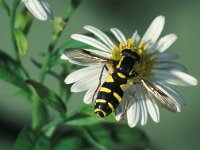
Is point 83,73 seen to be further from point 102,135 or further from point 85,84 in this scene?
point 102,135

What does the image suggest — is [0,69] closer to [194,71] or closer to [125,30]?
[125,30]

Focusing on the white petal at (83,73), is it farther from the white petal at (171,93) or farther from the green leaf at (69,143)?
the green leaf at (69,143)

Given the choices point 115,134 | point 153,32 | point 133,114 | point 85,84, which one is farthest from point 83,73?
point 115,134

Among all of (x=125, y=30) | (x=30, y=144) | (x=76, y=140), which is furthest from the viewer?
(x=125, y=30)

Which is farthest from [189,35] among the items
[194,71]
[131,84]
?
[131,84]

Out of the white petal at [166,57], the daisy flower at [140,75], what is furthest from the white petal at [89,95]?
the white petal at [166,57]
